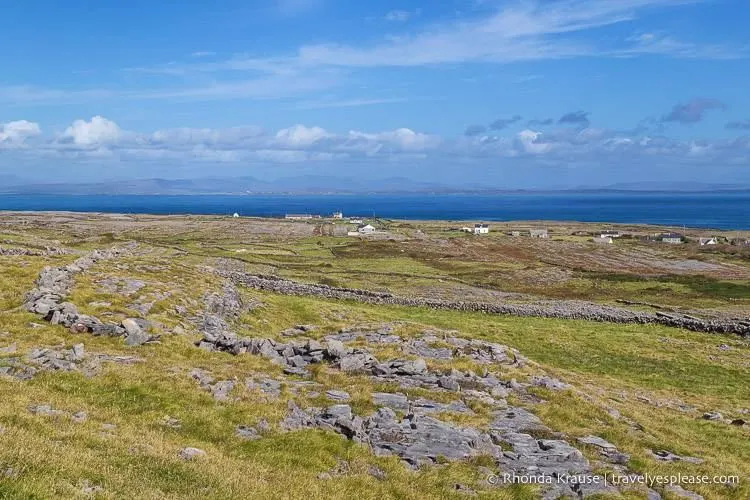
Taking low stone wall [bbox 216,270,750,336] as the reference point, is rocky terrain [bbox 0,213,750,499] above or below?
above

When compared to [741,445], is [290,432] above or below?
above

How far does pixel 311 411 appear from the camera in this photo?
62.6ft

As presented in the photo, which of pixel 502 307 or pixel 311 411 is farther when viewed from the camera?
pixel 502 307

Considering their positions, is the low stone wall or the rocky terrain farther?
the low stone wall

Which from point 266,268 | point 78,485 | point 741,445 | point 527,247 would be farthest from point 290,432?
point 527,247

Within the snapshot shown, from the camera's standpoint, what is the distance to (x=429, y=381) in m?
24.3

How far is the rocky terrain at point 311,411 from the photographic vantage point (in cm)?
1356

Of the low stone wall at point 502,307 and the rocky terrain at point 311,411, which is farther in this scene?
the low stone wall at point 502,307

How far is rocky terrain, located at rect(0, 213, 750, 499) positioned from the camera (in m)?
13.6

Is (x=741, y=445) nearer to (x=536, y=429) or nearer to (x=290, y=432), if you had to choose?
(x=536, y=429)

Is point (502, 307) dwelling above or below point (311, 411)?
below

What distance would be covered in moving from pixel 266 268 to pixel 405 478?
261 feet

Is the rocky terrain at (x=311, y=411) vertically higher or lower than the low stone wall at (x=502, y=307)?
higher

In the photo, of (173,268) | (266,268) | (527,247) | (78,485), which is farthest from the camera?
(527,247)
